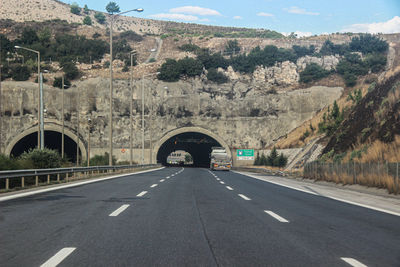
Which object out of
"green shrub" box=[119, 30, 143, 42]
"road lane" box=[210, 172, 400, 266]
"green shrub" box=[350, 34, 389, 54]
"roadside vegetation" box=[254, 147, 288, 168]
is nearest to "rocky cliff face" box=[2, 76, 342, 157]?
"roadside vegetation" box=[254, 147, 288, 168]

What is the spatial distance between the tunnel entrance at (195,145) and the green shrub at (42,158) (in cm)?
5219

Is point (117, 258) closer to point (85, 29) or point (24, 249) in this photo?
point (24, 249)

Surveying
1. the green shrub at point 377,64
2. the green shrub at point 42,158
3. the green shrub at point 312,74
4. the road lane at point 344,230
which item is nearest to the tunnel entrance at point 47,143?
the green shrub at point 312,74

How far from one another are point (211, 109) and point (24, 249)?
244 ft

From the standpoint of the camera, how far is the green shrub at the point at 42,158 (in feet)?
79.1

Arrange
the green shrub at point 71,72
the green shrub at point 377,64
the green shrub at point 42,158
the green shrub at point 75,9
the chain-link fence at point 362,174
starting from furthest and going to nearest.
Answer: the green shrub at point 75,9 < the green shrub at point 377,64 < the green shrub at point 71,72 < the green shrub at point 42,158 < the chain-link fence at point 362,174

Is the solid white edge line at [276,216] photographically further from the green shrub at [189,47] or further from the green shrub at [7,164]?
the green shrub at [189,47]

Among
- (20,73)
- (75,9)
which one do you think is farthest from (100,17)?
(20,73)

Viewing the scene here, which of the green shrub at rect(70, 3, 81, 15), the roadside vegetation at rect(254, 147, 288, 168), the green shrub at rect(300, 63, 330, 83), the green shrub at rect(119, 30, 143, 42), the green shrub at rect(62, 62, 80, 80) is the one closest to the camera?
the roadside vegetation at rect(254, 147, 288, 168)

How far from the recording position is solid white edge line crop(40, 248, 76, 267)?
5.28 meters

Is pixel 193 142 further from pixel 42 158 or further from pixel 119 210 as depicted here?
pixel 119 210

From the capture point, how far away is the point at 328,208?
12062mm

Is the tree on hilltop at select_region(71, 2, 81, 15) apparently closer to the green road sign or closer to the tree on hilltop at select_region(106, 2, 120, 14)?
the tree on hilltop at select_region(106, 2, 120, 14)

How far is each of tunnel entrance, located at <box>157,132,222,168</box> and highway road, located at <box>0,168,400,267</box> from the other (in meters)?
66.8
